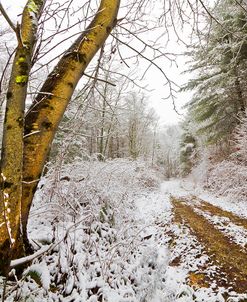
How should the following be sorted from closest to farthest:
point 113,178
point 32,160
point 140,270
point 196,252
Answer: point 32,160, point 140,270, point 196,252, point 113,178

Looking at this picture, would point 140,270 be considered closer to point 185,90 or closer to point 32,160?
point 32,160

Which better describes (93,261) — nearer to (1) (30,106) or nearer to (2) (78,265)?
(2) (78,265)

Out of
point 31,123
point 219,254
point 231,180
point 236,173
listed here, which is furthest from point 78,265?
point 231,180

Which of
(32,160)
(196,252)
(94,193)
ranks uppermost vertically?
(32,160)

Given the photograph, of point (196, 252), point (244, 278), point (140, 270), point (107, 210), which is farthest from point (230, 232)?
point (140, 270)

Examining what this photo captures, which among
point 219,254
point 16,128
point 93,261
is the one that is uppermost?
point 16,128

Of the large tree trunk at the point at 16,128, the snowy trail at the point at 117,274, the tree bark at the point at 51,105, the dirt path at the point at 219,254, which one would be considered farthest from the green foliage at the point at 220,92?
the large tree trunk at the point at 16,128

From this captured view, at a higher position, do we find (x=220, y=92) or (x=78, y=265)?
(x=220, y=92)

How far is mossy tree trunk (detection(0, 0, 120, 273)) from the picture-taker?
5.46 ft

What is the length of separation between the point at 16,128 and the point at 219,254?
4.80m

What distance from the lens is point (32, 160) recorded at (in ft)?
6.46

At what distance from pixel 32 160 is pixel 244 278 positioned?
3.85 metres

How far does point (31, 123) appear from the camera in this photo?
1.99 meters

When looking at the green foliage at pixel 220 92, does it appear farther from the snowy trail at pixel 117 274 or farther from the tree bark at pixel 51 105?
the tree bark at pixel 51 105
